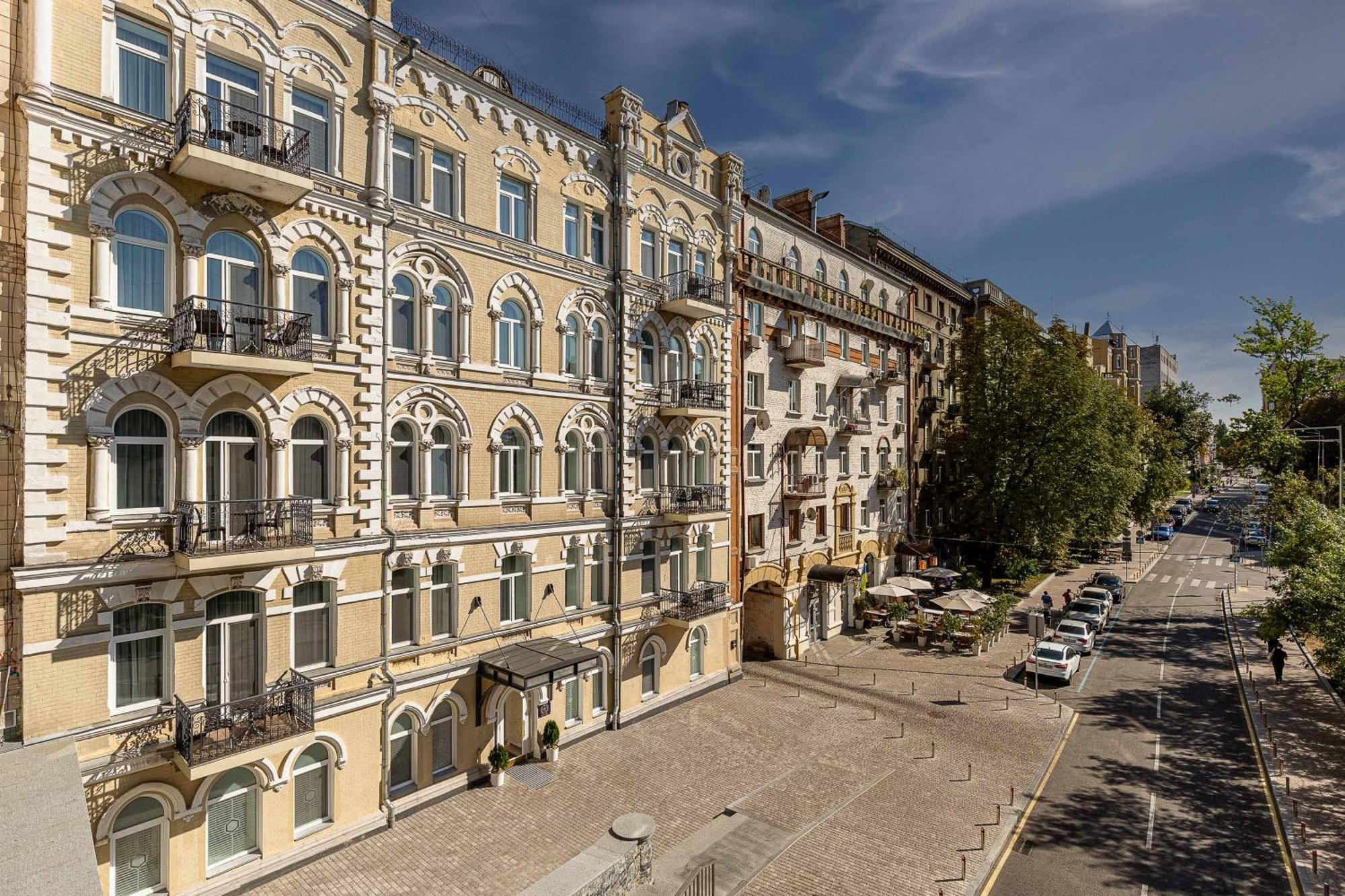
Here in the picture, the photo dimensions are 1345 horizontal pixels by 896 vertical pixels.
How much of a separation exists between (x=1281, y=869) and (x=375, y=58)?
27954mm

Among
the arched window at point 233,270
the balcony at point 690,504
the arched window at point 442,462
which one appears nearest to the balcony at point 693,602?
the balcony at point 690,504

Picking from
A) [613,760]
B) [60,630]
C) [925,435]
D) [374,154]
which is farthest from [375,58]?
[925,435]

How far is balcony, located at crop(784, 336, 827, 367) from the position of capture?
1155 inches

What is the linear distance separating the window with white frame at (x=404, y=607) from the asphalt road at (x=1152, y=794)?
14.7m

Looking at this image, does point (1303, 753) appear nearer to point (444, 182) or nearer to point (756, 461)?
point (756, 461)

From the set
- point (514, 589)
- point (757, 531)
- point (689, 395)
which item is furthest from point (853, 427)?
point (514, 589)

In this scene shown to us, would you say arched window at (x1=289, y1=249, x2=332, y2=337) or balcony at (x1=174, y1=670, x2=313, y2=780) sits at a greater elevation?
arched window at (x1=289, y1=249, x2=332, y2=337)

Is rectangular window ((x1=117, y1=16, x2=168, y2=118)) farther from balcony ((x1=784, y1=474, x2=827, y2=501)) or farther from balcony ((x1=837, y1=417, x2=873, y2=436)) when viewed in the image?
balcony ((x1=837, y1=417, x2=873, y2=436))

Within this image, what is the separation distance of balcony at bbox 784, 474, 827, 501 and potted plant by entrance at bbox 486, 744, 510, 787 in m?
16.5

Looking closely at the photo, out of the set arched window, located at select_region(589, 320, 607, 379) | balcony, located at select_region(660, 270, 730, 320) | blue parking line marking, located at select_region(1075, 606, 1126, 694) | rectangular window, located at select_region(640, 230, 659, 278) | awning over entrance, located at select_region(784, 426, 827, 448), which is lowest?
blue parking line marking, located at select_region(1075, 606, 1126, 694)

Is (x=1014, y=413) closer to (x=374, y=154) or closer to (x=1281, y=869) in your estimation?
(x=1281, y=869)

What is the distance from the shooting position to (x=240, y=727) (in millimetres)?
12898

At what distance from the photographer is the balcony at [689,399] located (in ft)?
76.2

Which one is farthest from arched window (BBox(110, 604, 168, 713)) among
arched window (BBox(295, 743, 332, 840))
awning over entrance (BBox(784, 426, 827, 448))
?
awning over entrance (BBox(784, 426, 827, 448))
